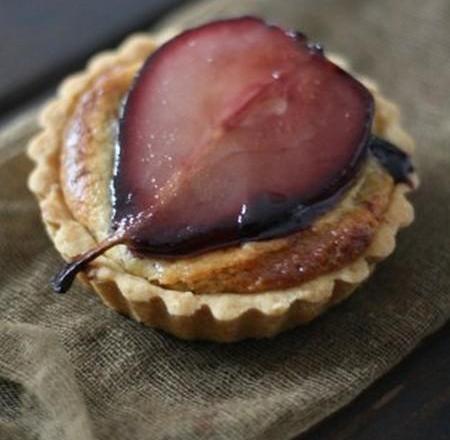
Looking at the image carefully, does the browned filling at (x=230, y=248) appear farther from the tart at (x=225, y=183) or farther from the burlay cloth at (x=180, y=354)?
the burlay cloth at (x=180, y=354)

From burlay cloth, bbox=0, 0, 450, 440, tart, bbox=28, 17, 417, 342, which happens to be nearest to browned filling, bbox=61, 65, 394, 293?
tart, bbox=28, 17, 417, 342

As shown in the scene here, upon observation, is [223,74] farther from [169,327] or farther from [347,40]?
[347,40]

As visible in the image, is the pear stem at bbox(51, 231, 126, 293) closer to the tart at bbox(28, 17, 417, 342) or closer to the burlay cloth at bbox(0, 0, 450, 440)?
the tart at bbox(28, 17, 417, 342)

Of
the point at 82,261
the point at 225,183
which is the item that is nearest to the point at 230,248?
the point at 225,183

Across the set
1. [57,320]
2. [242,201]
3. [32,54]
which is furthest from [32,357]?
[32,54]

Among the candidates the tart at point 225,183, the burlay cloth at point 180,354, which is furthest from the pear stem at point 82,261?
the burlay cloth at point 180,354

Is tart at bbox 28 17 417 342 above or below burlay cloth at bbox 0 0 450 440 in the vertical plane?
above

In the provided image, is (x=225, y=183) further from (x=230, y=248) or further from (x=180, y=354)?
(x=180, y=354)
